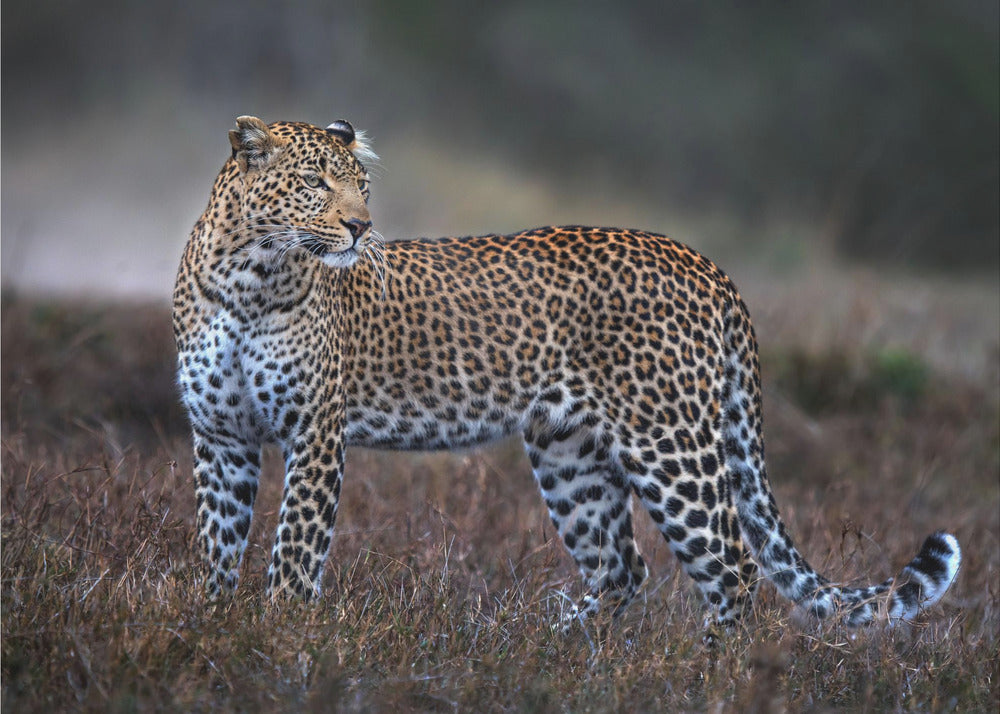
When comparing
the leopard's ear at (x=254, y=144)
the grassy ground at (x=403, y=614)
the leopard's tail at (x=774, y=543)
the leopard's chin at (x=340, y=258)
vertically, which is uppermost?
the leopard's ear at (x=254, y=144)

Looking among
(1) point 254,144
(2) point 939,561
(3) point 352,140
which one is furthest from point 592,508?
(1) point 254,144

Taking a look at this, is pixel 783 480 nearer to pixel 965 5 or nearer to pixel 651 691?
pixel 651 691

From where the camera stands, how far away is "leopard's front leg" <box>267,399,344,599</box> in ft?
16.7

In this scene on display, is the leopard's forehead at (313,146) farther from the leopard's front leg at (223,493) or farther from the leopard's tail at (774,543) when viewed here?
the leopard's tail at (774,543)

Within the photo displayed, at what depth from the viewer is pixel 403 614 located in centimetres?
473

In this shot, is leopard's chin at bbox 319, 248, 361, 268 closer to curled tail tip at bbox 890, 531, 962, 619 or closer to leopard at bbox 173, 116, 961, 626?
leopard at bbox 173, 116, 961, 626

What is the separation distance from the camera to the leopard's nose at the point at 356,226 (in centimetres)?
511

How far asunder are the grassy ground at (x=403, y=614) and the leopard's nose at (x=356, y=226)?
1.27 m

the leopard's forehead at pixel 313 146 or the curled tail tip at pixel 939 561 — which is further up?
the leopard's forehead at pixel 313 146

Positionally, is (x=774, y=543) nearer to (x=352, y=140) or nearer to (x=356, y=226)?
(x=356, y=226)

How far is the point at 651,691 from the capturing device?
4164 millimetres

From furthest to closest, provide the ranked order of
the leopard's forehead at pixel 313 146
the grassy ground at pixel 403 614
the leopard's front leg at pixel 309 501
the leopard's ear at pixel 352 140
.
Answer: the leopard's ear at pixel 352 140 < the leopard's forehead at pixel 313 146 < the leopard's front leg at pixel 309 501 < the grassy ground at pixel 403 614

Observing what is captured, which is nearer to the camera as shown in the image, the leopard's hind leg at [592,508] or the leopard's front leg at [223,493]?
the leopard's front leg at [223,493]

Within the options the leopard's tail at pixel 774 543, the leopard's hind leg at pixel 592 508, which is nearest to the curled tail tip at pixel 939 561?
the leopard's tail at pixel 774 543
